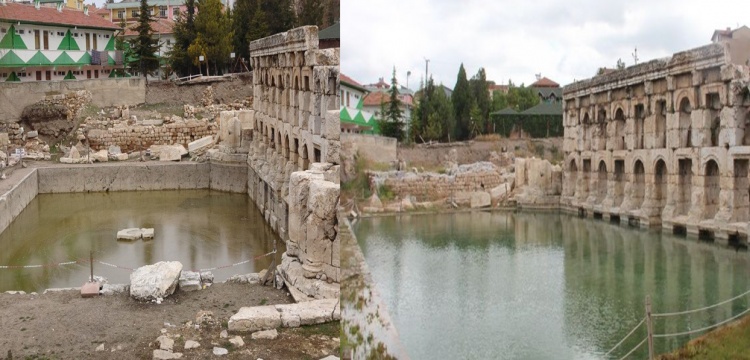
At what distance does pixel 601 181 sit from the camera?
5562 millimetres

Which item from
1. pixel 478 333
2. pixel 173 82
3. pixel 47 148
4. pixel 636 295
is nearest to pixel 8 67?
pixel 47 148

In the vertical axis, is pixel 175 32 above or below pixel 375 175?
above

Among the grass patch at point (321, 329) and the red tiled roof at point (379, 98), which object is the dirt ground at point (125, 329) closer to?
the grass patch at point (321, 329)

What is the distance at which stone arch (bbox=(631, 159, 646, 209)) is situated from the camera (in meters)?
5.72

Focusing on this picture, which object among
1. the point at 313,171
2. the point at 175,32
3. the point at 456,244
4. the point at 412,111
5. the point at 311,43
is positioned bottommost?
the point at 456,244

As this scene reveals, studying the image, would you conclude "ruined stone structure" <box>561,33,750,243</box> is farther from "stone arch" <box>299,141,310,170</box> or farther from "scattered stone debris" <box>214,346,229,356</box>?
"scattered stone debris" <box>214,346,229,356</box>

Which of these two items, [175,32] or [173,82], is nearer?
[175,32]

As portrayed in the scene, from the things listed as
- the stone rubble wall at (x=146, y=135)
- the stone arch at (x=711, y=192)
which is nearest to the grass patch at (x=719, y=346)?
the stone arch at (x=711, y=192)

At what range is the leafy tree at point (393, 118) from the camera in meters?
3.05

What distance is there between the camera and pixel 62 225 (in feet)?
18.1

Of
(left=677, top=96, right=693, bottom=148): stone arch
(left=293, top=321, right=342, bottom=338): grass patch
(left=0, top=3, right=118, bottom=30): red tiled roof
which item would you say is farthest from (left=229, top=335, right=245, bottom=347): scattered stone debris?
(left=677, top=96, right=693, bottom=148): stone arch

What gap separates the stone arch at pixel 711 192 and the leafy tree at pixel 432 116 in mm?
2384

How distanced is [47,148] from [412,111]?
4.84 metres

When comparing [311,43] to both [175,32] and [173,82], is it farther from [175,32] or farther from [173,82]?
[173,82]
